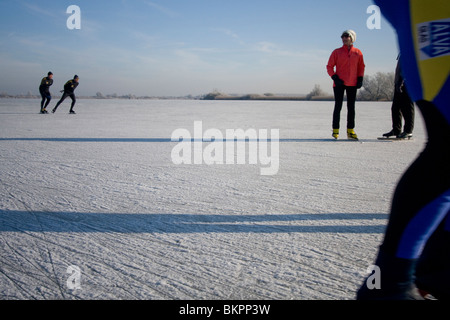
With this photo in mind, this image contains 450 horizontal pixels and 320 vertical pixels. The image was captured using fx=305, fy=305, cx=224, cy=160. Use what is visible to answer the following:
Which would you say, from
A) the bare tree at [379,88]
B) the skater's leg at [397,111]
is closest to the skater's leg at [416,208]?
the skater's leg at [397,111]

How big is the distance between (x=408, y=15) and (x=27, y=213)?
6.55 ft

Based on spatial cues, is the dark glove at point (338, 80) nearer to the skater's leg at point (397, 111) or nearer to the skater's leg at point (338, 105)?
the skater's leg at point (338, 105)

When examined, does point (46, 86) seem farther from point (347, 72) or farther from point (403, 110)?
point (403, 110)

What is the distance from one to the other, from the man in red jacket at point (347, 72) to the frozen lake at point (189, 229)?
201 cm

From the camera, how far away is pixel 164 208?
1854 mm

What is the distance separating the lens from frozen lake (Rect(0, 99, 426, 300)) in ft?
3.53

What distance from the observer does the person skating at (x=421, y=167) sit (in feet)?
2.62

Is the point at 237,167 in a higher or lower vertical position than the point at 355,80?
lower

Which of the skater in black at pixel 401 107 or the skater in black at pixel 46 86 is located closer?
the skater in black at pixel 401 107

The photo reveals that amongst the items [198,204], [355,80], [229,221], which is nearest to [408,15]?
[229,221]

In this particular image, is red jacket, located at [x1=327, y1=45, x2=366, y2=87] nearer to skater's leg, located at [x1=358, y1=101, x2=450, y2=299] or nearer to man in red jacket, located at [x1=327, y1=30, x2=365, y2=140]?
man in red jacket, located at [x1=327, y1=30, x2=365, y2=140]

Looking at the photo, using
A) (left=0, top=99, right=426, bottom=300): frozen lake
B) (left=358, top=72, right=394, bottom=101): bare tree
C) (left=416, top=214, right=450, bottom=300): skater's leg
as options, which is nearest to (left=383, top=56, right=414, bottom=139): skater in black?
(left=0, top=99, right=426, bottom=300): frozen lake
